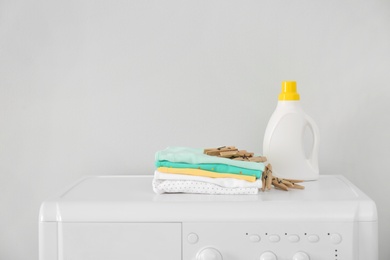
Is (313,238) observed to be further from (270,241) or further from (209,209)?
(209,209)

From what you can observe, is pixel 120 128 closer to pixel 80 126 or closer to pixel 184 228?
pixel 80 126

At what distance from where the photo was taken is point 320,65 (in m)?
1.69

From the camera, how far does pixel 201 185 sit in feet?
4.30

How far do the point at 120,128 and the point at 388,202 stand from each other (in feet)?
2.80

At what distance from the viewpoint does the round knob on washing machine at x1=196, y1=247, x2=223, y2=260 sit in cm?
117

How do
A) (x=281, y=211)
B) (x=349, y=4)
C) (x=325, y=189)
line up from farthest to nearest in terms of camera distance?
(x=349, y=4), (x=325, y=189), (x=281, y=211)

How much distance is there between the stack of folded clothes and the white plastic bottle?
0.62 feet

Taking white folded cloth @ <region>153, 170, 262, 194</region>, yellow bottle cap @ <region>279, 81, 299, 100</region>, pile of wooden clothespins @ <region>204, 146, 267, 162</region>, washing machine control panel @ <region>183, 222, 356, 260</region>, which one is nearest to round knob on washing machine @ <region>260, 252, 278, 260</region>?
washing machine control panel @ <region>183, 222, 356, 260</region>

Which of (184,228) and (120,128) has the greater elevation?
(120,128)

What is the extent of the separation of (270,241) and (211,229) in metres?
0.13

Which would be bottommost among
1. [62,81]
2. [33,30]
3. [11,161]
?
[11,161]

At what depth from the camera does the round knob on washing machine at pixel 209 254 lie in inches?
46.1

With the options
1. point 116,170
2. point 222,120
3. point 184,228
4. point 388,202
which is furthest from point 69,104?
point 388,202

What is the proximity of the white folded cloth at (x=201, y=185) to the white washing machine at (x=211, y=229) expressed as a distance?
0.28 feet
